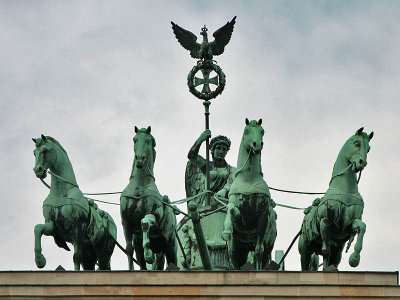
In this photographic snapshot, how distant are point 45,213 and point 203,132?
143 inches

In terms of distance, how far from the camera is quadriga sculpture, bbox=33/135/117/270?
108 feet

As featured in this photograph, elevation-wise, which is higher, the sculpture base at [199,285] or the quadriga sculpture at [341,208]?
the quadriga sculpture at [341,208]

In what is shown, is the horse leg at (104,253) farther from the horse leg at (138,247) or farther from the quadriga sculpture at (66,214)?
the horse leg at (138,247)

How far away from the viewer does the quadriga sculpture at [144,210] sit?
32594mm

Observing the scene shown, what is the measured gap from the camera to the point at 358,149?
32469 millimetres

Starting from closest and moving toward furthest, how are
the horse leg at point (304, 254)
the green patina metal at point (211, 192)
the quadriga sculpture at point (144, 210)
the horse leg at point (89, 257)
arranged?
the quadriga sculpture at point (144, 210)
the horse leg at point (304, 254)
the horse leg at point (89, 257)
the green patina metal at point (211, 192)

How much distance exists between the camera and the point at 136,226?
32875 mm

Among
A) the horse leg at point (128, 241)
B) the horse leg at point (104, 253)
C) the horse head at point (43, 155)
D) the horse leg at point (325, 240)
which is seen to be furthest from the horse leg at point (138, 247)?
the horse leg at point (325, 240)

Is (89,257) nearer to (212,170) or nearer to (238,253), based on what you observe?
(238,253)

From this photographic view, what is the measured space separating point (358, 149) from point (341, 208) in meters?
0.91

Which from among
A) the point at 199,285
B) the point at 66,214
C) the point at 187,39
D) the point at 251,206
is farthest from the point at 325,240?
the point at 187,39

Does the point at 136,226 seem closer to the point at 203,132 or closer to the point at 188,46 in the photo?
the point at 203,132

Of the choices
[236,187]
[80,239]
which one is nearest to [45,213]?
[80,239]

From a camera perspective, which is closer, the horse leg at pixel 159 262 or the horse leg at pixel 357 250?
the horse leg at pixel 357 250
